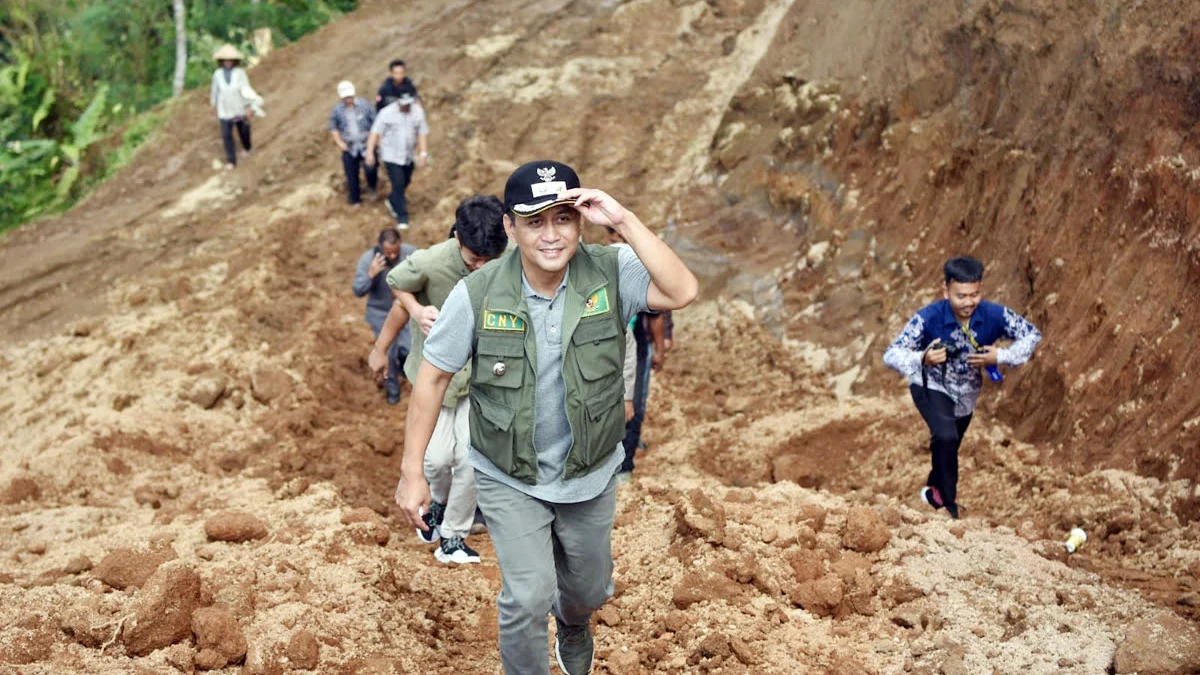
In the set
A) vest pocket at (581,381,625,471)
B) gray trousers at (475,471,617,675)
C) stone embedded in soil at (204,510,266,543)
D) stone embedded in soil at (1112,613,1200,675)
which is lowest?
stone embedded in soil at (204,510,266,543)

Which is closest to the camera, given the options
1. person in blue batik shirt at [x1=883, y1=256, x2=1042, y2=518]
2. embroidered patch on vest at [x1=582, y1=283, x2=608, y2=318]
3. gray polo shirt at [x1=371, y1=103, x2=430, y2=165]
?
embroidered patch on vest at [x1=582, y1=283, x2=608, y2=318]

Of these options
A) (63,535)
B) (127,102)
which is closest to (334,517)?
(63,535)

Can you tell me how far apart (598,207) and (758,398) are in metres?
5.70

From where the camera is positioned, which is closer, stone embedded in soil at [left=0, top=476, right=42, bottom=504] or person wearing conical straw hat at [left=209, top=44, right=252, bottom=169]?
stone embedded in soil at [left=0, top=476, right=42, bottom=504]

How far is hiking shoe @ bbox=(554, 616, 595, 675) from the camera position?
4684mm

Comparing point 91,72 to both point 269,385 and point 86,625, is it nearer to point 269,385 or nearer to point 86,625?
point 269,385

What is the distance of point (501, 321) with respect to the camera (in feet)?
12.9

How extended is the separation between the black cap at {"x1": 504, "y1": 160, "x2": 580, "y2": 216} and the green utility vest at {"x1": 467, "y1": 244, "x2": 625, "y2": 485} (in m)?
0.30

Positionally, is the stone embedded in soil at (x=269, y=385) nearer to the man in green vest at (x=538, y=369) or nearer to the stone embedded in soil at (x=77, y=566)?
the stone embedded in soil at (x=77, y=566)

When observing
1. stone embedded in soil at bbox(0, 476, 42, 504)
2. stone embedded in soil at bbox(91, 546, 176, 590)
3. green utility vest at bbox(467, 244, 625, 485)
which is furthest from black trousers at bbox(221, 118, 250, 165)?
green utility vest at bbox(467, 244, 625, 485)

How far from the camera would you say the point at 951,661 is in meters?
4.53

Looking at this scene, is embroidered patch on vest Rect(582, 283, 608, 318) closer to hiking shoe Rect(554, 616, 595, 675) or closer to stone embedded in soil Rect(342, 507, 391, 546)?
hiking shoe Rect(554, 616, 595, 675)

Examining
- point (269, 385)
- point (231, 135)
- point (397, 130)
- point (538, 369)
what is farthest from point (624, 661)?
point (231, 135)

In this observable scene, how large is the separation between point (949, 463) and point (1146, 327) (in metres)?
1.58
